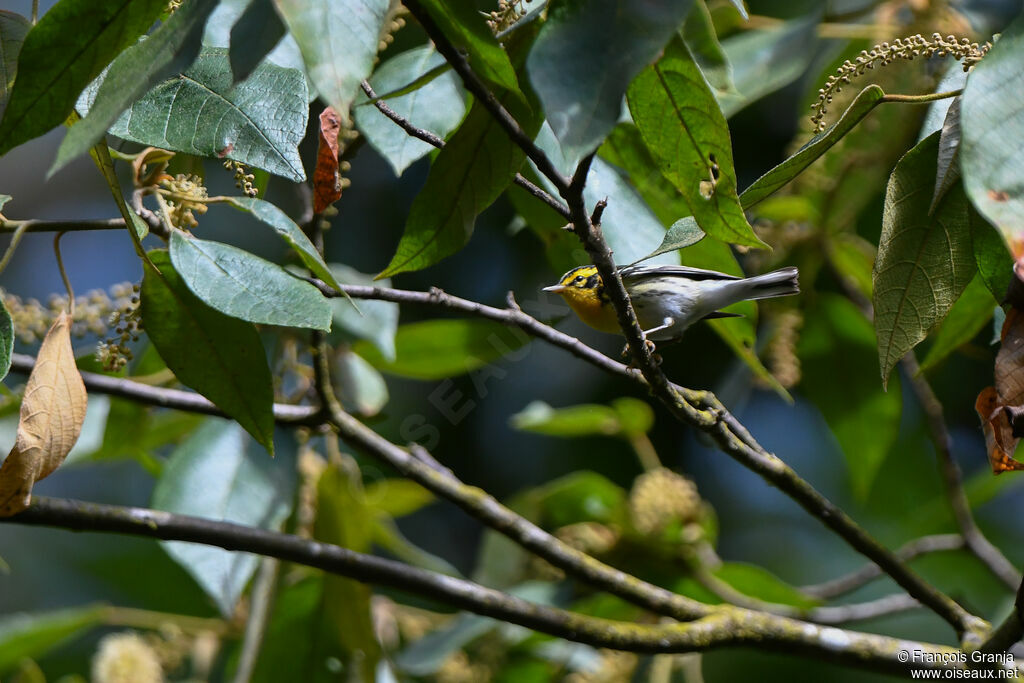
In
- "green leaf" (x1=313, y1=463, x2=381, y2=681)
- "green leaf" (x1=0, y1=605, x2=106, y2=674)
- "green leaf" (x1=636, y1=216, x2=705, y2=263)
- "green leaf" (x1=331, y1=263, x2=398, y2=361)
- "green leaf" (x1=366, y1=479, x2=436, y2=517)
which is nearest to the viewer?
"green leaf" (x1=636, y1=216, x2=705, y2=263)

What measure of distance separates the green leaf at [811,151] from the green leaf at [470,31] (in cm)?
28

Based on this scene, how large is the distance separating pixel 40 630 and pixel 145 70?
1.95 m

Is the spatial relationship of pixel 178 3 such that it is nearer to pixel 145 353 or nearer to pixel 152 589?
pixel 145 353

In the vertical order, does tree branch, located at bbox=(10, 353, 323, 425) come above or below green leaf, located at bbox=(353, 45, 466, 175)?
below

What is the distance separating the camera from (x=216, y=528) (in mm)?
1291

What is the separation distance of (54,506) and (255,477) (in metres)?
0.58

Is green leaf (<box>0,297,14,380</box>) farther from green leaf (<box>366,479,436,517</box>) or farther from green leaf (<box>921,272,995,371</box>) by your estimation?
green leaf (<box>366,479,436,517</box>)

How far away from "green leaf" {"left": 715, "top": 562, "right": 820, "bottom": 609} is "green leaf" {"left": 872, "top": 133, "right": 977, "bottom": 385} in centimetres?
123

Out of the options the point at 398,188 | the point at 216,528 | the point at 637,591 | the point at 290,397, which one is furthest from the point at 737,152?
the point at 216,528

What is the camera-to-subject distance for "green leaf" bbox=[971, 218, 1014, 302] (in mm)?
1023

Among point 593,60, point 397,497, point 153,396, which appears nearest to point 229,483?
point 153,396

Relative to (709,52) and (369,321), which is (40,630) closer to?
(369,321)

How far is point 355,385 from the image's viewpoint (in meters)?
2.15

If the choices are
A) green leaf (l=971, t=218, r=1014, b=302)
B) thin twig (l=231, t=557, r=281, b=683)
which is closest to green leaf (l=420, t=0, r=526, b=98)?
green leaf (l=971, t=218, r=1014, b=302)
